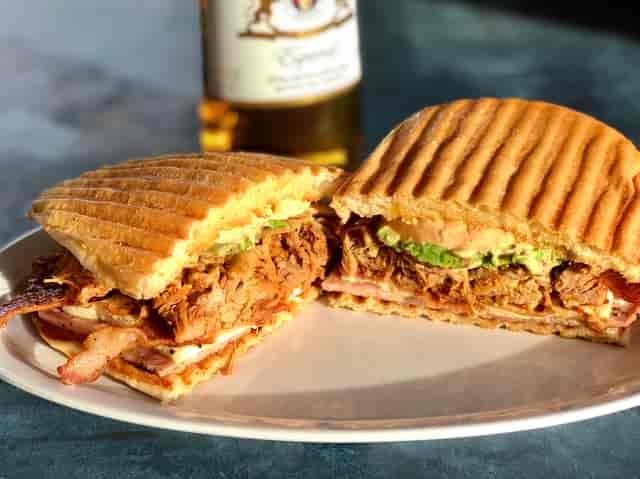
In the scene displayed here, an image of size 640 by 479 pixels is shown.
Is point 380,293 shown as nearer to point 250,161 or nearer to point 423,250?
point 423,250

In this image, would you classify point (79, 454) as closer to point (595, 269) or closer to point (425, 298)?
point (425, 298)

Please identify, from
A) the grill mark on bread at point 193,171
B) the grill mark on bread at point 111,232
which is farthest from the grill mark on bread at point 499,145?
the grill mark on bread at point 111,232

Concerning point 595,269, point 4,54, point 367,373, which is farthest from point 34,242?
point 4,54

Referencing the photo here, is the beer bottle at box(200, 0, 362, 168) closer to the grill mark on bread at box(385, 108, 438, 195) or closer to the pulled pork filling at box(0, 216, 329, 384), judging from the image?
the grill mark on bread at box(385, 108, 438, 195)

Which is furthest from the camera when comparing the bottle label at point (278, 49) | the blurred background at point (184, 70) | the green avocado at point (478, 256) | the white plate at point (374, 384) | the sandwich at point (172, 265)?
the blurred background at point (184, 70)

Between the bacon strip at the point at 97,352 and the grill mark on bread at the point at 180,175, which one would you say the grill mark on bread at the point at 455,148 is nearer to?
the grill mark on bread at the point at 180,175

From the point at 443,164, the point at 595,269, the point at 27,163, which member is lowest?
the point at 27,163

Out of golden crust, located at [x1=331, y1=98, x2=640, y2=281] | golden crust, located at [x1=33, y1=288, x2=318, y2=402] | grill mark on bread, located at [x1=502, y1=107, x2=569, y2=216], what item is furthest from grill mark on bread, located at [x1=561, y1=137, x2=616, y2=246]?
golden crust, located at [x1=33, y1=288, x2=318, y2=402]
